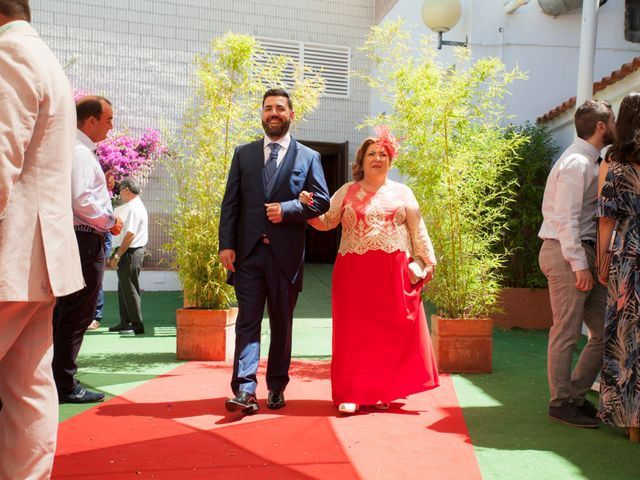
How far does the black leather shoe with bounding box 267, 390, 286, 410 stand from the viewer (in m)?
4.26

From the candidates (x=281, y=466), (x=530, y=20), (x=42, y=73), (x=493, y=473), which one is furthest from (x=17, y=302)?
(x=530, y=20)

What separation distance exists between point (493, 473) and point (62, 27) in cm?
1191

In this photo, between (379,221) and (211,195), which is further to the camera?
(211,195)

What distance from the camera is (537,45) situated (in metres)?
9.73

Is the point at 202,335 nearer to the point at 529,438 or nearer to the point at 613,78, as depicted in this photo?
the point at 529,438

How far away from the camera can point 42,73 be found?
2205 mm

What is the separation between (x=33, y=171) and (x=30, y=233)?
0.65ft

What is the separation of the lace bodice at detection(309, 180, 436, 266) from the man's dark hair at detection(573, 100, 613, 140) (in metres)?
1.10

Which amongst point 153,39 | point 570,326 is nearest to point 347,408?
point 570,326

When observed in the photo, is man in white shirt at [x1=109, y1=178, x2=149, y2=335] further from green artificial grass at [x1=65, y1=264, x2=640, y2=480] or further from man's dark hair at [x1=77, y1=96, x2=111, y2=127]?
man's dark hair at [x1=77, y1=96, x2=111, y2=127]

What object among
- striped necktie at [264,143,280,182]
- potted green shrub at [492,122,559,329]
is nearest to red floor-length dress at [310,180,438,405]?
striped necktie at [264,143,280,182]

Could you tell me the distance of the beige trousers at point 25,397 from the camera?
2.23m

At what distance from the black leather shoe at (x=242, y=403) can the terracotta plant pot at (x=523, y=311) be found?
16.7ft

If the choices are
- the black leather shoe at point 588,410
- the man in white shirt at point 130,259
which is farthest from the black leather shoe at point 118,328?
the black leather shoe at point 588,410
